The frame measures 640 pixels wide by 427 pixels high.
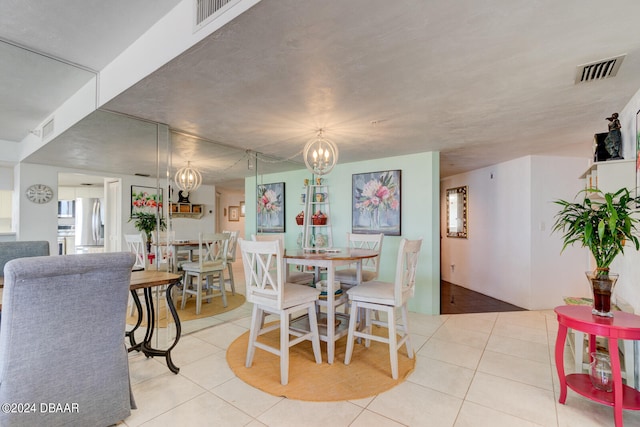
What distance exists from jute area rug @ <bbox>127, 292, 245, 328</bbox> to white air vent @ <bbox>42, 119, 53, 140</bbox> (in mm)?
2225

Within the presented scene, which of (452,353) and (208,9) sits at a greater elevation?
(208,9)

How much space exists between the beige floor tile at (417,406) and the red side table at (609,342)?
27.8 inches

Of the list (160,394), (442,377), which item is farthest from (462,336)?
(160,394)

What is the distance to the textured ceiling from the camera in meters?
1.30

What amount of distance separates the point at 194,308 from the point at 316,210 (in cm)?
230

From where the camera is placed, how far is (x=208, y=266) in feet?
11.9

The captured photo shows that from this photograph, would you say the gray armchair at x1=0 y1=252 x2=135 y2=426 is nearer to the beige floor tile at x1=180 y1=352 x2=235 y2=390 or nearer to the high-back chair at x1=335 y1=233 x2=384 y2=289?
the beige floor tile at x1=180 y1=352 x2=235 y2=390

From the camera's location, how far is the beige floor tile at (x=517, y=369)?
2148mm

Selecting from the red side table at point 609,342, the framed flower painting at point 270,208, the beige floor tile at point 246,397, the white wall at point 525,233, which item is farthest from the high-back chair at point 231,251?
the white wall at point 525,233

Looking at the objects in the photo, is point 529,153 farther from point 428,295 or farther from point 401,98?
point 401,98

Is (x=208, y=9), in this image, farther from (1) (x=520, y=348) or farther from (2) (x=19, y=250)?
(1) (x=520, y=348)

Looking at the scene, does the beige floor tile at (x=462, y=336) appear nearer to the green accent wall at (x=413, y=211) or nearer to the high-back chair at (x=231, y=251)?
the green accent wall at (x=413, y=211)

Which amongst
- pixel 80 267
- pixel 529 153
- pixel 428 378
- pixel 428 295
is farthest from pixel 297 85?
pixel 529 153

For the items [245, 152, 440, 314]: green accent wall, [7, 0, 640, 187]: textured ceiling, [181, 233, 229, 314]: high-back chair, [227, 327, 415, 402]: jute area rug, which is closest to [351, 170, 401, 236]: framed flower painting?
[245, 152, 440, 314]: green accent wall
